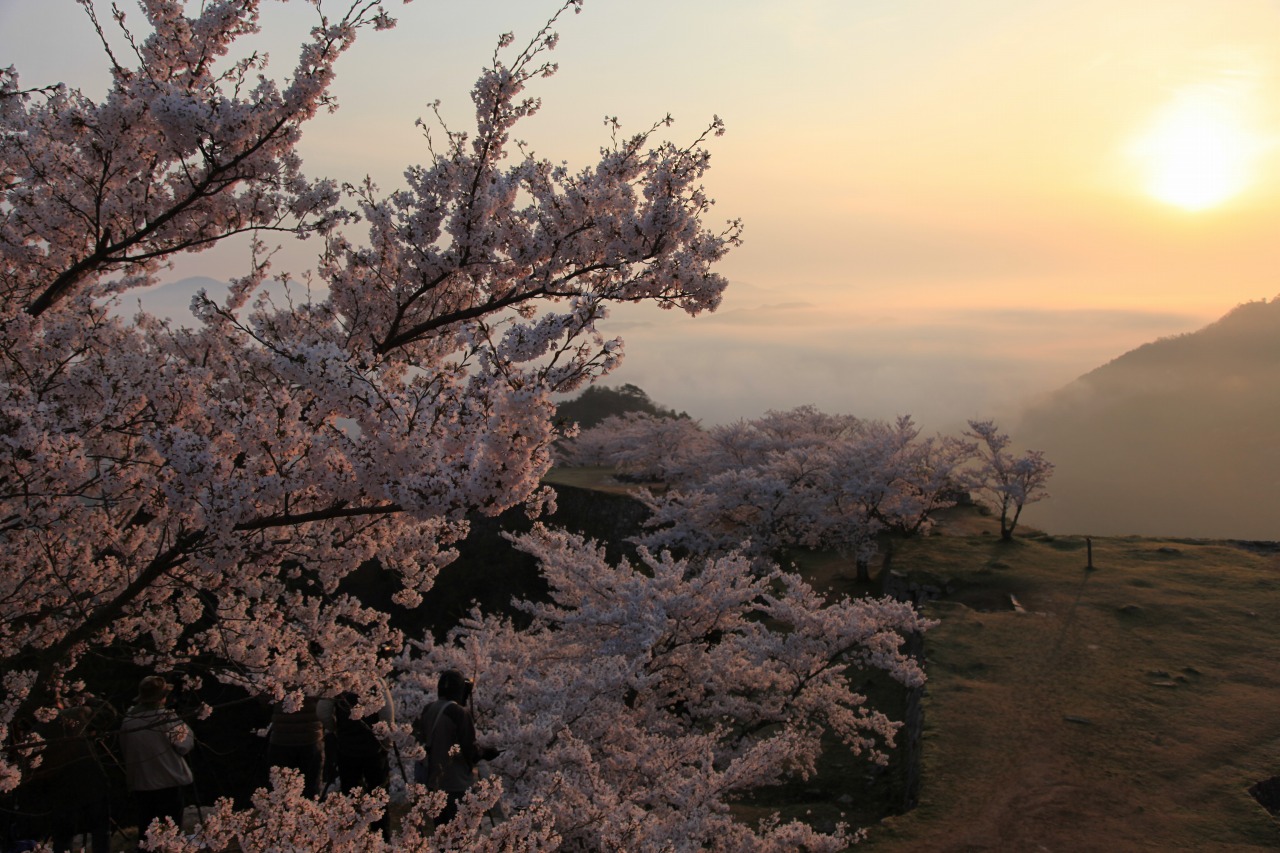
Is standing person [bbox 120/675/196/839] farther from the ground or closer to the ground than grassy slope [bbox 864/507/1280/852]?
farther from the ground

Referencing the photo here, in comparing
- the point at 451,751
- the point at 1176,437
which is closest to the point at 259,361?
the point at 451,751

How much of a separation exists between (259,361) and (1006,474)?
2974 cm

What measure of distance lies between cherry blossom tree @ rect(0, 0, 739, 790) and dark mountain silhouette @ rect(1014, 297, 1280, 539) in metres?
75.6

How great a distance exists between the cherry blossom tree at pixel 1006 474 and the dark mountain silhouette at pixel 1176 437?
1877 inches

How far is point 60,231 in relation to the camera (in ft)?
23.2

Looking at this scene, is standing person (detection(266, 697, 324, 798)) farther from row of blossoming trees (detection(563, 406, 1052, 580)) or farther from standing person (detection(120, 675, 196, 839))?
row of blossoming trees (detection(563, 406, 1052, 580))

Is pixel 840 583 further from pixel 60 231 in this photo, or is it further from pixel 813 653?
pixel 60 231

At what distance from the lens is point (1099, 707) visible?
1603cm

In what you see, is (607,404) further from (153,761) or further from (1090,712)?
(153,761)

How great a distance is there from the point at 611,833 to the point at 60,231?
6.58m

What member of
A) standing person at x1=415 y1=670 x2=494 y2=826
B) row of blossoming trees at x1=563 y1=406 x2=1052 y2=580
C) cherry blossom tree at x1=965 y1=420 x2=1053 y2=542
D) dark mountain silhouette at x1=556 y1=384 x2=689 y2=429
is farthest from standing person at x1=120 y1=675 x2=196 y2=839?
dark mountain silhouette at x1=556 y1=384 x2=689 y2=429

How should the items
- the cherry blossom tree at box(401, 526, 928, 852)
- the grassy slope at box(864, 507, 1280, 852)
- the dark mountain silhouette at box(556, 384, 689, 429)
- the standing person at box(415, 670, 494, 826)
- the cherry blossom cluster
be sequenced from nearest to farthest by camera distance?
the standing person at box(415, 670, 494, 826), the cherry blossom tree at box(401, 526, 928, 852), the grassy slope at box(864, 507, 1280, 852), the cherry blossom cluster, the dark mountain silhouette at box(556, 384, 689, 429)

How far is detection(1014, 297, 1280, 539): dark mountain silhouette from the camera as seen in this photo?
75688mm

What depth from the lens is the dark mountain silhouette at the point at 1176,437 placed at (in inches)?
2980
